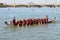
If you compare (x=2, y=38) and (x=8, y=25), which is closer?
(x=2, y=38)

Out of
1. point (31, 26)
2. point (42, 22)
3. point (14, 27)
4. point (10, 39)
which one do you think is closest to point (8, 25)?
point (14, 27)

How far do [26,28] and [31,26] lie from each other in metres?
2.08

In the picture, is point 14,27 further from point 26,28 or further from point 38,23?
point 38,23

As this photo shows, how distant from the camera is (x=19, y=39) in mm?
27062

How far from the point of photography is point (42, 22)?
42625mm

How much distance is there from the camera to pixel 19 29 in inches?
1406

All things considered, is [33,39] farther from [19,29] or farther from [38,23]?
[38,23]

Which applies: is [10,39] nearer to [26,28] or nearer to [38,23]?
[26,28]

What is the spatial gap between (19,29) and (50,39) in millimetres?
9508

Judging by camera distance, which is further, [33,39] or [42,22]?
[42,22]

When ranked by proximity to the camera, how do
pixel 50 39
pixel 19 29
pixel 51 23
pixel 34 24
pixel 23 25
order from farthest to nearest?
1. pixel 51 23
2. pixel 34 24
3. pixel 23 25
4. pixel 19 29
5. pixel 50 39

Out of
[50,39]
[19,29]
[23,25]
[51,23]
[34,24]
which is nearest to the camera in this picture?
[50,39]

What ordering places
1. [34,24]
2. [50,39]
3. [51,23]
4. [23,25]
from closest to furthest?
[50,39] → [23,25] → [34,24] → [51,23]

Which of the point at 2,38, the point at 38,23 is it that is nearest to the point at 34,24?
the point at 38,23
